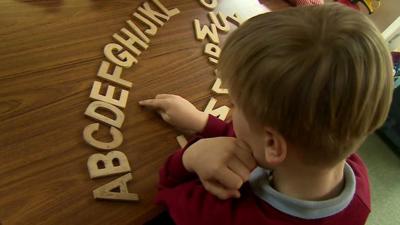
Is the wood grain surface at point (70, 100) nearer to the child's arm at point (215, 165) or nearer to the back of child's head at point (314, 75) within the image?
the child's arm at point (215, 165)

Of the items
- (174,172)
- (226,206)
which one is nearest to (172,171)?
(174,172)

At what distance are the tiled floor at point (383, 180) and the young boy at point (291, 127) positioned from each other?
3.57ft

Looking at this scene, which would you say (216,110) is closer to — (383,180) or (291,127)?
(291,127)

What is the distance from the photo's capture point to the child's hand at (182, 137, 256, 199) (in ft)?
1.88

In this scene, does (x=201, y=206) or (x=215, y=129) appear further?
(x=215, y=129)

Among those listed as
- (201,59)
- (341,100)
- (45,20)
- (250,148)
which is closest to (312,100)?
(341,100)

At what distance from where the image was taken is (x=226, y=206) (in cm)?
57

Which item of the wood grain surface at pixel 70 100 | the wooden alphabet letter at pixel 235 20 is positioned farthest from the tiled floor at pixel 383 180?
the wood grain surface at pixel 70 100

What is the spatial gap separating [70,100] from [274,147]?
1.20ft

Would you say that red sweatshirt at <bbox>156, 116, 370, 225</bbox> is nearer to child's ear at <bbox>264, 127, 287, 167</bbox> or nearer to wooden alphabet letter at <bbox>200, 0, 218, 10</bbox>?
child's ear at <bbox>264, 127, 287, 167</bbox>

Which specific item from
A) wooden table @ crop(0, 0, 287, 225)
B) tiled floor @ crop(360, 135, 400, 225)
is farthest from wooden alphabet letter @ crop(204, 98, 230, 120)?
tiled floor @ crop(360, 135, 400, 225)

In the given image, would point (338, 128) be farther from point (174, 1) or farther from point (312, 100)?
point (174, 1)

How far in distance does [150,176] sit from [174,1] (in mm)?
532

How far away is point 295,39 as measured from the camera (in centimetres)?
43
